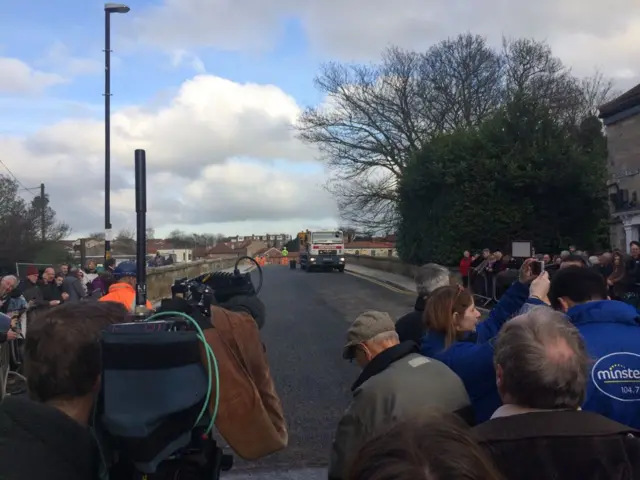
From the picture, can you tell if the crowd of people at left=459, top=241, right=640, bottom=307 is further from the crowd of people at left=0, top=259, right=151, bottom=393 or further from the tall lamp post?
the tall lamp post

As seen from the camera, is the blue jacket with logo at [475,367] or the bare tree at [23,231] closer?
the blue jacket with logo at [475,367]

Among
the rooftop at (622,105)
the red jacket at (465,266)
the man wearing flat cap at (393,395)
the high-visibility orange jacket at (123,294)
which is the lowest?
the red jacket at (465,266)

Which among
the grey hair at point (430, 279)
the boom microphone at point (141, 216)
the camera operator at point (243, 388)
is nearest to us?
the camera operator at point (243, 388)

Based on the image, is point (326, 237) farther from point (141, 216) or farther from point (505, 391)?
point (505, 391)

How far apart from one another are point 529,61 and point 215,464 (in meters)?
41.0

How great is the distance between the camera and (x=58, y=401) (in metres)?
2.19

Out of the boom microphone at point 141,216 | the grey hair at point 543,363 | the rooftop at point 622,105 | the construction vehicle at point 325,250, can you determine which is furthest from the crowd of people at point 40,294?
the construction vehicle at point 325,250

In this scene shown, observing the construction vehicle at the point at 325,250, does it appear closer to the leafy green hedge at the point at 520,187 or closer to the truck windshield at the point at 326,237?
the truck windshield at the point at 326,237

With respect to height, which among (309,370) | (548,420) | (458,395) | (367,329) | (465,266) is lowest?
(309,370)

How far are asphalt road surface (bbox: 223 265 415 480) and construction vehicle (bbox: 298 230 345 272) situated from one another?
65.0ft

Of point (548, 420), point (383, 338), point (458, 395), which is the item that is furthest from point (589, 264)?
point (548, 420)

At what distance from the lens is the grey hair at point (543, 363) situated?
2203 mm

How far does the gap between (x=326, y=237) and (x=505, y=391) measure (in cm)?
4236

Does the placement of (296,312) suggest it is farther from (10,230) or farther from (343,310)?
(10,230)
